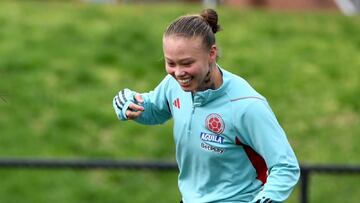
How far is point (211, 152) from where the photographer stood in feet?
19.8

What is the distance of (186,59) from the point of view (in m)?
5.79

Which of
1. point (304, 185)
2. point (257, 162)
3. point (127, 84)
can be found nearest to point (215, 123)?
point (257, 162)

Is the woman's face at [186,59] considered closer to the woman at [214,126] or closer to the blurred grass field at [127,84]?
the woman at [214,126]

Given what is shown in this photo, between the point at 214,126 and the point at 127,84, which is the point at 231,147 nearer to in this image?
the point at 214,126

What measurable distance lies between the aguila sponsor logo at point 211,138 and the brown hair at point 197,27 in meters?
0.47

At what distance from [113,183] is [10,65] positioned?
2.73 m

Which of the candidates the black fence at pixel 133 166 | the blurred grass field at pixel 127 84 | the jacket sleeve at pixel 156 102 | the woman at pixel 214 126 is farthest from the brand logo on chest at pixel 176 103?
the blurred grass field at pixel 127 84

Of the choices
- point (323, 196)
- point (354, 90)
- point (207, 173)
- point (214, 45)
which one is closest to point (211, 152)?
point (207, 173)

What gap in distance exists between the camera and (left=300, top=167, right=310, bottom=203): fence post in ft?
33.6

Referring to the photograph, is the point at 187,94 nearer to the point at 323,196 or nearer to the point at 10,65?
the point at 323,196

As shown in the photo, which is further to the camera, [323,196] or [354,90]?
[354,90]

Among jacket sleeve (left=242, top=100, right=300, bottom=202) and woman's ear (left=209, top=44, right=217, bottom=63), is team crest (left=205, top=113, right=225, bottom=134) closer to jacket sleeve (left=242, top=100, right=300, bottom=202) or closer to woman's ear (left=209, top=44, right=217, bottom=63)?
jacket sleeve (left=242, top=100, right=300, bottom=202)

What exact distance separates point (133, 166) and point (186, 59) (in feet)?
15.2

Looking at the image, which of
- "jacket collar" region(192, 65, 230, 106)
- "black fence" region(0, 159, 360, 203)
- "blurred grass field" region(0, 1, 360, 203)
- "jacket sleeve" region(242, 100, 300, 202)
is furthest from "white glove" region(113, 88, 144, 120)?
"blurred grass field" region(0, 1, 360, 203)
